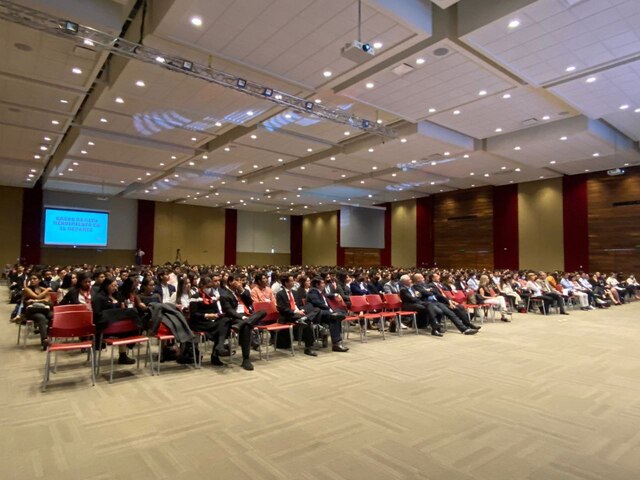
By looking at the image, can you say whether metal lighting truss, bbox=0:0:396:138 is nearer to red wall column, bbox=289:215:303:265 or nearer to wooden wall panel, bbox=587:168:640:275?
wooden wall panel, bbox=587:168:640:275

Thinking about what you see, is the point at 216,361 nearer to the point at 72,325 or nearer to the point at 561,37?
the point at 72,325

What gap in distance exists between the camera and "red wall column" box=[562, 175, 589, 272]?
685 inches

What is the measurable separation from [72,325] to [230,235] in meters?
24.6

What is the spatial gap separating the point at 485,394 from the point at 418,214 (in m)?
20.3

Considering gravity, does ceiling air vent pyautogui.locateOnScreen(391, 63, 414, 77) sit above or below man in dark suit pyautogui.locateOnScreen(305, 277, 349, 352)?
above

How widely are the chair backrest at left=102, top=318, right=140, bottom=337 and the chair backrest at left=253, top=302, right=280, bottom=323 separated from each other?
169 cm

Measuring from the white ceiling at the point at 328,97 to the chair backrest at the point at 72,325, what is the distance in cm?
452

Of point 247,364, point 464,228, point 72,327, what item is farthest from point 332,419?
point 464,228

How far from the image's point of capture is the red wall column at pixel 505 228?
770 inches

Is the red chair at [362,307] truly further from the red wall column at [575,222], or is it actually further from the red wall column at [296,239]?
the red wall column at [296,239]

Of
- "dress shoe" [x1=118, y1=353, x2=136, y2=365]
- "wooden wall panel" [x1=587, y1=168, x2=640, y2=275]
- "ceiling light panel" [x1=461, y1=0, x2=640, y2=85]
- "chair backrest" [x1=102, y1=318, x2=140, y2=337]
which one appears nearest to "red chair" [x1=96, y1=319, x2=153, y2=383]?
"chair backrest" [x1=102, y1=318, x2=140, y2=337]

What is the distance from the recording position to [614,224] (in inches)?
655

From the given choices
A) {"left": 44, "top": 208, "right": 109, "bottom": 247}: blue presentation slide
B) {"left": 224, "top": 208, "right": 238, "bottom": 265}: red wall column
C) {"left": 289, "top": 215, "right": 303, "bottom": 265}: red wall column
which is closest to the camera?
{"left": 44, "top": 208, "right": 109, "bottom": 247}: blue presentation slide

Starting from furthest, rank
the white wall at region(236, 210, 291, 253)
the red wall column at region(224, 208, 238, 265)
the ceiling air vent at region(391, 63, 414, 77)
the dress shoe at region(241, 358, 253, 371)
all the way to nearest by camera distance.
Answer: the white wall at region(236, 210, 291, 253)
the red wall column at region(224, 208, 238, 265)
the ceiling air vent at region(391, 63, 414, 77)
the dress shoe at region(241, 358, 253, 371)
